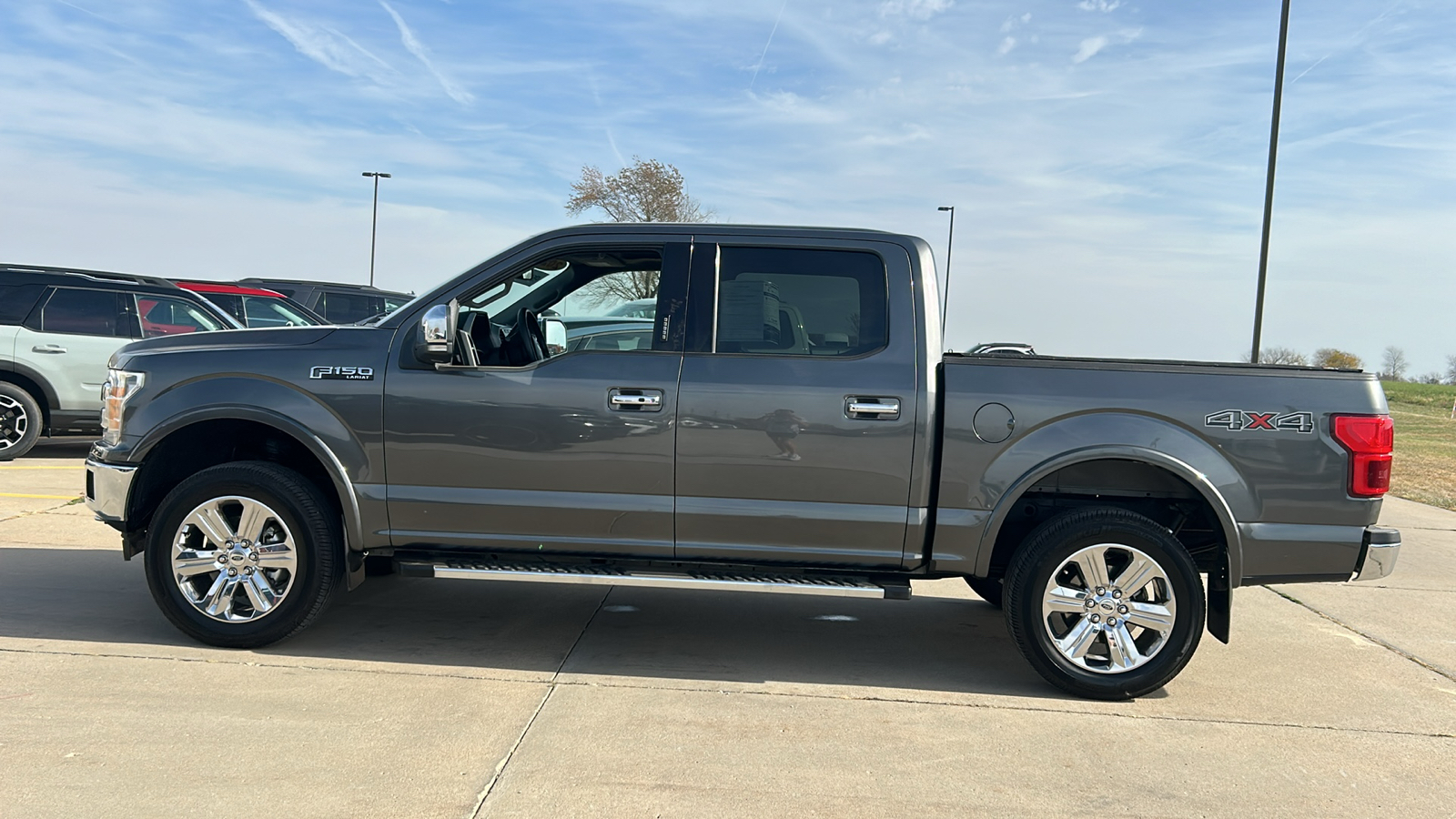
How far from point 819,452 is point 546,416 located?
1219mm

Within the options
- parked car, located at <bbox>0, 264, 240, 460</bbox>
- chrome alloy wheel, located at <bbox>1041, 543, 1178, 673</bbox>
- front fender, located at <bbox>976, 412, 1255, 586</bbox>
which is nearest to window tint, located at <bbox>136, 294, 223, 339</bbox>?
parked car, located at <bbox>0, 264, 240, 460</bbox>

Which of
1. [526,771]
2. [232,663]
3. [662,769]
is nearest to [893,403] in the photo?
[662,769]

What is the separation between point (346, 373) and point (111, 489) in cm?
122

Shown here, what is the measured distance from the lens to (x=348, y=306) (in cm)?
1839

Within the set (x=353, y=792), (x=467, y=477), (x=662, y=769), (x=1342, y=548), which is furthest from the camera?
(x=467, y=477)

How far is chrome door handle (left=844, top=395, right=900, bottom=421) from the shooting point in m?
4.50

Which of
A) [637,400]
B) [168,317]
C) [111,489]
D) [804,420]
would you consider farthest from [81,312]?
[804,420]

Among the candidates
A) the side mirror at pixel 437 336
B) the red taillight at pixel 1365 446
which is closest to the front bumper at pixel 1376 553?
the red taillight at pixel 1365 446

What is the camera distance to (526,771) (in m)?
3.57

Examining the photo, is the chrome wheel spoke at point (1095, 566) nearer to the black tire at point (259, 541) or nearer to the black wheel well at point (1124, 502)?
the black wheel well at point (1124, 502)

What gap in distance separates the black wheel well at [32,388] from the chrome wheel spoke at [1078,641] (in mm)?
10118

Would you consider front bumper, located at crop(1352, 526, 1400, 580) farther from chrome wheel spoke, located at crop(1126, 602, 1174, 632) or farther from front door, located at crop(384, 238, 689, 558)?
front door, located at crop(384, 238, 689, 558)

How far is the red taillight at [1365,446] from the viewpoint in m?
4.35

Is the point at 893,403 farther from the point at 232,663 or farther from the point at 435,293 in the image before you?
the point at 232,663
